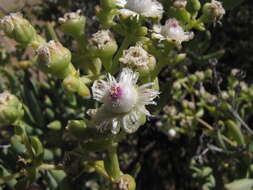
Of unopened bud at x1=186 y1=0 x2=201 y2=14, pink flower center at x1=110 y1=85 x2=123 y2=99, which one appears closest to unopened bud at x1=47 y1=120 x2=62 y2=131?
pink flower center at x1=110 y1=85 x2=123 y2=99

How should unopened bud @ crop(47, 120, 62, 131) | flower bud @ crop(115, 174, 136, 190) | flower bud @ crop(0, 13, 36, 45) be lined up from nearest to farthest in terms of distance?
1. flower bud @ crop(115, 174, 136, 190)
2. flower bud @ crop(0, 13, 36, 45)
3. unopened bud @ crop(47, 120, 62, 131)

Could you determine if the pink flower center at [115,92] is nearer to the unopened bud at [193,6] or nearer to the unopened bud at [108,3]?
the unopened bud at [108,3]

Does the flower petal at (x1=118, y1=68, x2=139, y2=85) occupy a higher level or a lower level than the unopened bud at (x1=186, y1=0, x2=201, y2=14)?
lower

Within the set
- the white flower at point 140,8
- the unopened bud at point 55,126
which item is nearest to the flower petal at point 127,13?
the white flower at point 140,8

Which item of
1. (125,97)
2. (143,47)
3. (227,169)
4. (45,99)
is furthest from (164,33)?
(227,169)

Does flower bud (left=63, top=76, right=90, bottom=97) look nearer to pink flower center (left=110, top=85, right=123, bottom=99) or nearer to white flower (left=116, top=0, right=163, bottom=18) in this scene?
pink flower center (left=110, top=85, right=123, bottom=99)

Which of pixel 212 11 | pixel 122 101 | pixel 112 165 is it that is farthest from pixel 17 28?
pixel 212 11

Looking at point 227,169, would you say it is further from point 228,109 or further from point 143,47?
point 143,47

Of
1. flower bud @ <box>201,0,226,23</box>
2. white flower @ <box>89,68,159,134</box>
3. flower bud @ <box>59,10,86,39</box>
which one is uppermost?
flower bud @ <box>201,0,226,23</box>
